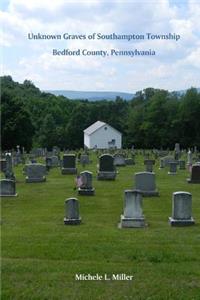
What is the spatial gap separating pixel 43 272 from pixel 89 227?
4.74 m

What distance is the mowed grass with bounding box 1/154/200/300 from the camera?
26.8ft

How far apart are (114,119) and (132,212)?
90.8 metres

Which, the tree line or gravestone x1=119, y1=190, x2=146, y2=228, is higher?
the tree line

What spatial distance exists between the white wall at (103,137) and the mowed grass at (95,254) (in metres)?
75.3

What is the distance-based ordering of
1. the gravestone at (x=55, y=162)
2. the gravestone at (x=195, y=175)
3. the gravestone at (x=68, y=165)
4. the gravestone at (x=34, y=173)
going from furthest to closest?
the gravestone at (x=55, y=162) < the gravestone at (x=68, y=165) < the gravestone at (x=34, y=173) < the gravestone at (x=195, y=175)

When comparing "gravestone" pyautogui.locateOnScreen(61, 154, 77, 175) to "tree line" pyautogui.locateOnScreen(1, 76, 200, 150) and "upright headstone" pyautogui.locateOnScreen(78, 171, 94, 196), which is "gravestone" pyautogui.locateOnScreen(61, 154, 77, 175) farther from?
"tree line" pyautogui.locateOnScreen(1, 76, 200, 150)

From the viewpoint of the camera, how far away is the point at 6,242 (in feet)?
37.2

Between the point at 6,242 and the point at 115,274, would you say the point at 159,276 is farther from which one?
the point at 6,242

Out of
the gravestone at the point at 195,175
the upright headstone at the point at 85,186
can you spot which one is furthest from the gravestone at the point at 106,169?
the upright headstone at the point at 85,186

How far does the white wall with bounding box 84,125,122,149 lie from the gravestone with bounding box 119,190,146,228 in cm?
7880

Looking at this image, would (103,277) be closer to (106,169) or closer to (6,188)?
(6,188)

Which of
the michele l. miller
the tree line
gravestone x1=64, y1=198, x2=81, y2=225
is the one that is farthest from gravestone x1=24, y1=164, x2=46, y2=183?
the tree line

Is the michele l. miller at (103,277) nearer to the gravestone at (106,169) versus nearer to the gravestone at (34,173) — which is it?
the gravestone at (34,173)

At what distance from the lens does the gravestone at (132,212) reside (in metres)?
14.0
